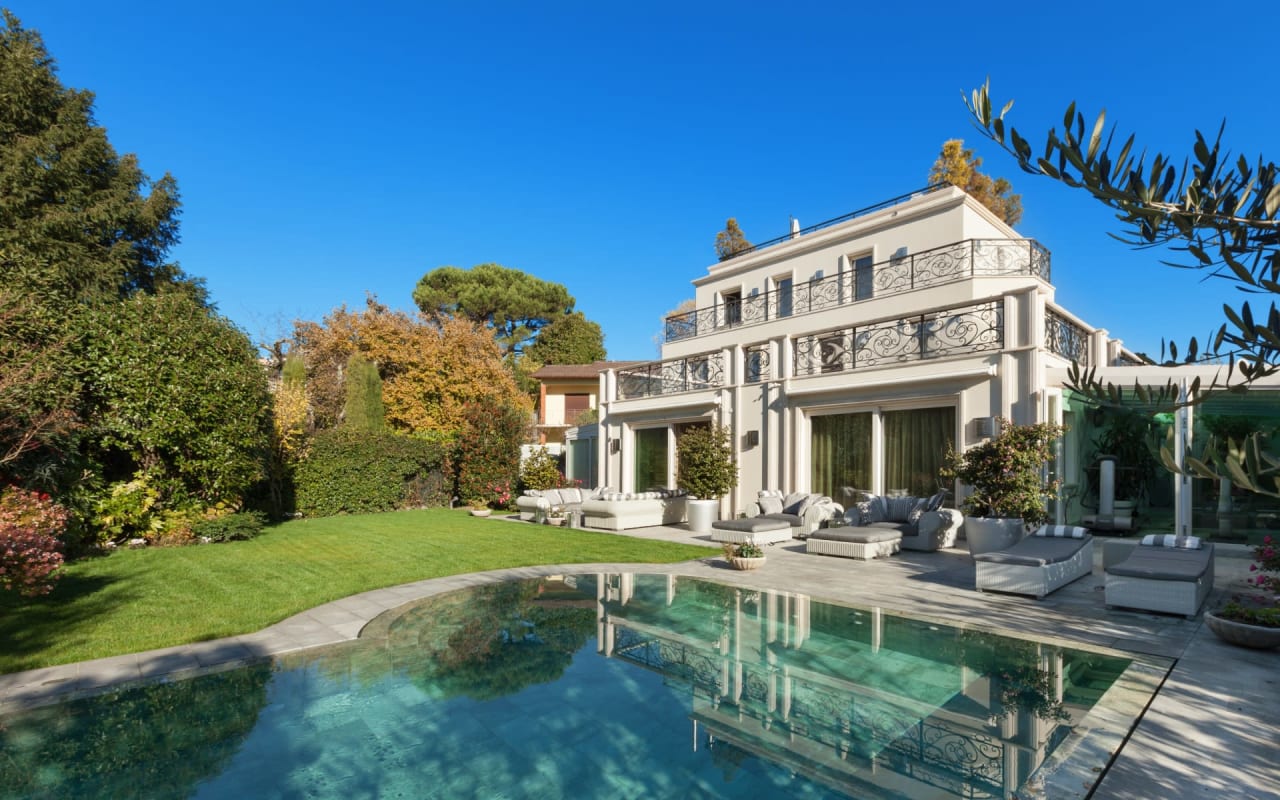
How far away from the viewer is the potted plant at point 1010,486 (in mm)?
9859

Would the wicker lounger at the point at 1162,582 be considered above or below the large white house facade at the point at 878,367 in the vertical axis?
below

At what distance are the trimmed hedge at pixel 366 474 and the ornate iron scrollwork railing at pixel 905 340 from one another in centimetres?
1300

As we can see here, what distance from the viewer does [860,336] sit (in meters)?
14.1

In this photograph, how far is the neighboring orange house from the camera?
122 feet

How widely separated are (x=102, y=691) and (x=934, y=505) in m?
12.3

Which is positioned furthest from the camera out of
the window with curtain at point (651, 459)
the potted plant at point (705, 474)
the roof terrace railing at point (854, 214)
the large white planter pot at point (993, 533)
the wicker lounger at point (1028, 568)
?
the roof terrace railing at point (854, 214)

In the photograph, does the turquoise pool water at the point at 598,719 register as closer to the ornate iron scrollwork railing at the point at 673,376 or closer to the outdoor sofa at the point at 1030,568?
the outdoor sofa at the point at 1030,568

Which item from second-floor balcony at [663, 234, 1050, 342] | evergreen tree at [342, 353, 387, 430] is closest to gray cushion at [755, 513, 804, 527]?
second-floor balcony at [663, 234, 1050, 342]

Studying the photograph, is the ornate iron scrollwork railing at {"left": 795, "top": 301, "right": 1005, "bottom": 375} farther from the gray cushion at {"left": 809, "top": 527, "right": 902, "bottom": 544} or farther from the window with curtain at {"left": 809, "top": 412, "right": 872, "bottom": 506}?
the gray cushion at {"left": 809, "top": 527, "right": 902, "bottom": 544}

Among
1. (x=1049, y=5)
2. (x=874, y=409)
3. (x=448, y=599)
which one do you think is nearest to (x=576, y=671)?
(x=448, y=599)

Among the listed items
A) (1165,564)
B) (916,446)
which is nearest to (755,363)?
(916,446)

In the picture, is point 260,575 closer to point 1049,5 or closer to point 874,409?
point 874,409

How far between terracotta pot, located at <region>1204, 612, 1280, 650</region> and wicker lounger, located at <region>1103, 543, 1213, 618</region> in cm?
103

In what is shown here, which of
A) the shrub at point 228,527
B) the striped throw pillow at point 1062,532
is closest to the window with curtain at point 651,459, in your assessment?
the shrub at point 228,527
